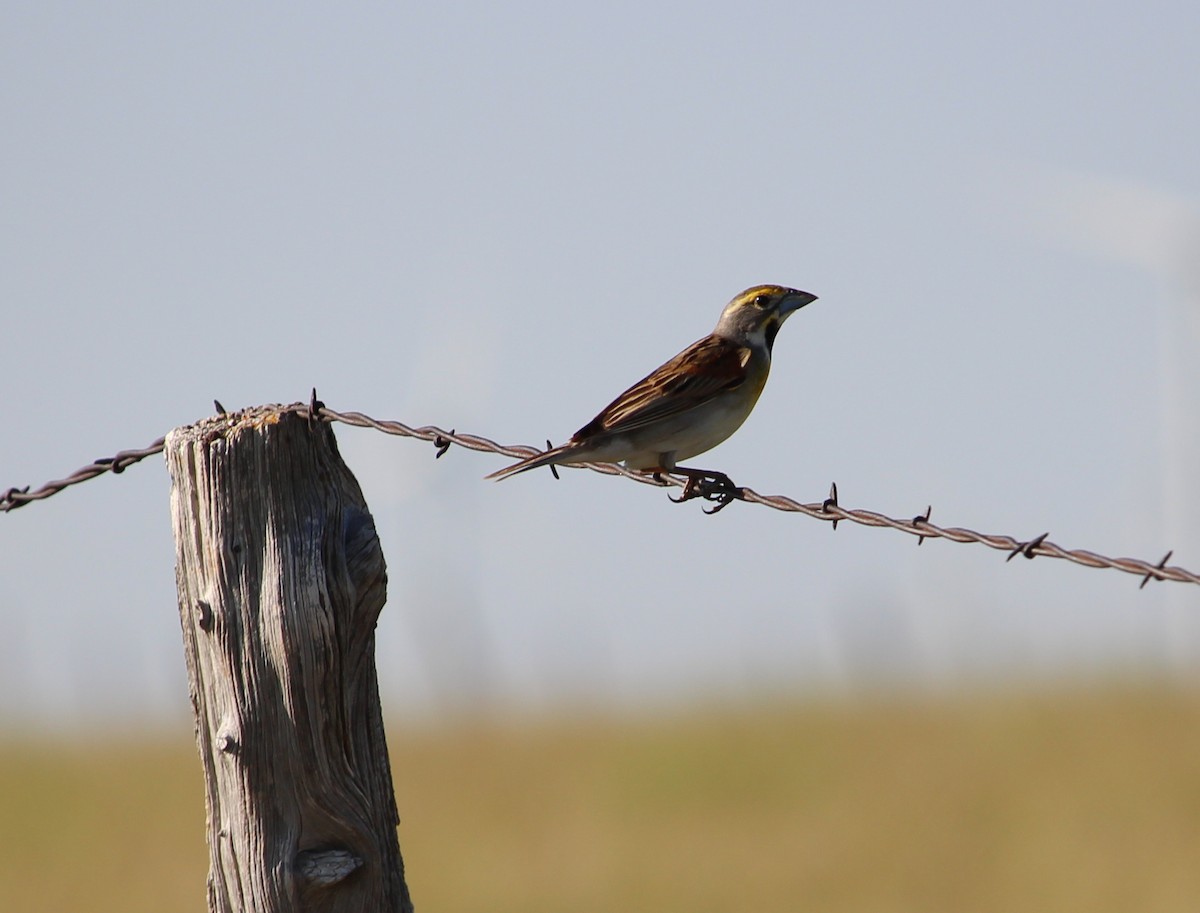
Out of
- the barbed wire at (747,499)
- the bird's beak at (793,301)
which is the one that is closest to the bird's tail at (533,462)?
the barbed wire at (747,499)

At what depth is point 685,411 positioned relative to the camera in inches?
301

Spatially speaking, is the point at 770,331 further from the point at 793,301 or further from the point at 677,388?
the point at 677,388

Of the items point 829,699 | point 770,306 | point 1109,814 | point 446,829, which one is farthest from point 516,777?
point 770,306

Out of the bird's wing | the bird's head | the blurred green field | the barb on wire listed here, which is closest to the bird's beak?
the bird's head

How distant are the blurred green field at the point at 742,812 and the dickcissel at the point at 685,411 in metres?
9.25

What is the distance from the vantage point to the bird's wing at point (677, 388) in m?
7.43

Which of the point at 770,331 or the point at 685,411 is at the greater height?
the point at 770,331

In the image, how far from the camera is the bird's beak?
8570mm

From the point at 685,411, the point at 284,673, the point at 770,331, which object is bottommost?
the point at 284,673

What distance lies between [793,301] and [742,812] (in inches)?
561

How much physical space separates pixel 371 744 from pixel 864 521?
1.66m

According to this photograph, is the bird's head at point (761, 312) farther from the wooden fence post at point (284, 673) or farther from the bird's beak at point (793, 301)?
the wooden fence post at point (284, 673)

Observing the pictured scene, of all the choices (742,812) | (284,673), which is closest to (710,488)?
(284,673)

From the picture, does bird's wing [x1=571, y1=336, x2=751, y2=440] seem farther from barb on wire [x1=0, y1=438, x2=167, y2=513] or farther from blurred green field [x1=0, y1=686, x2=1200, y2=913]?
blurred green field [x1=0, y1=686, x2=1200, y2=913]
